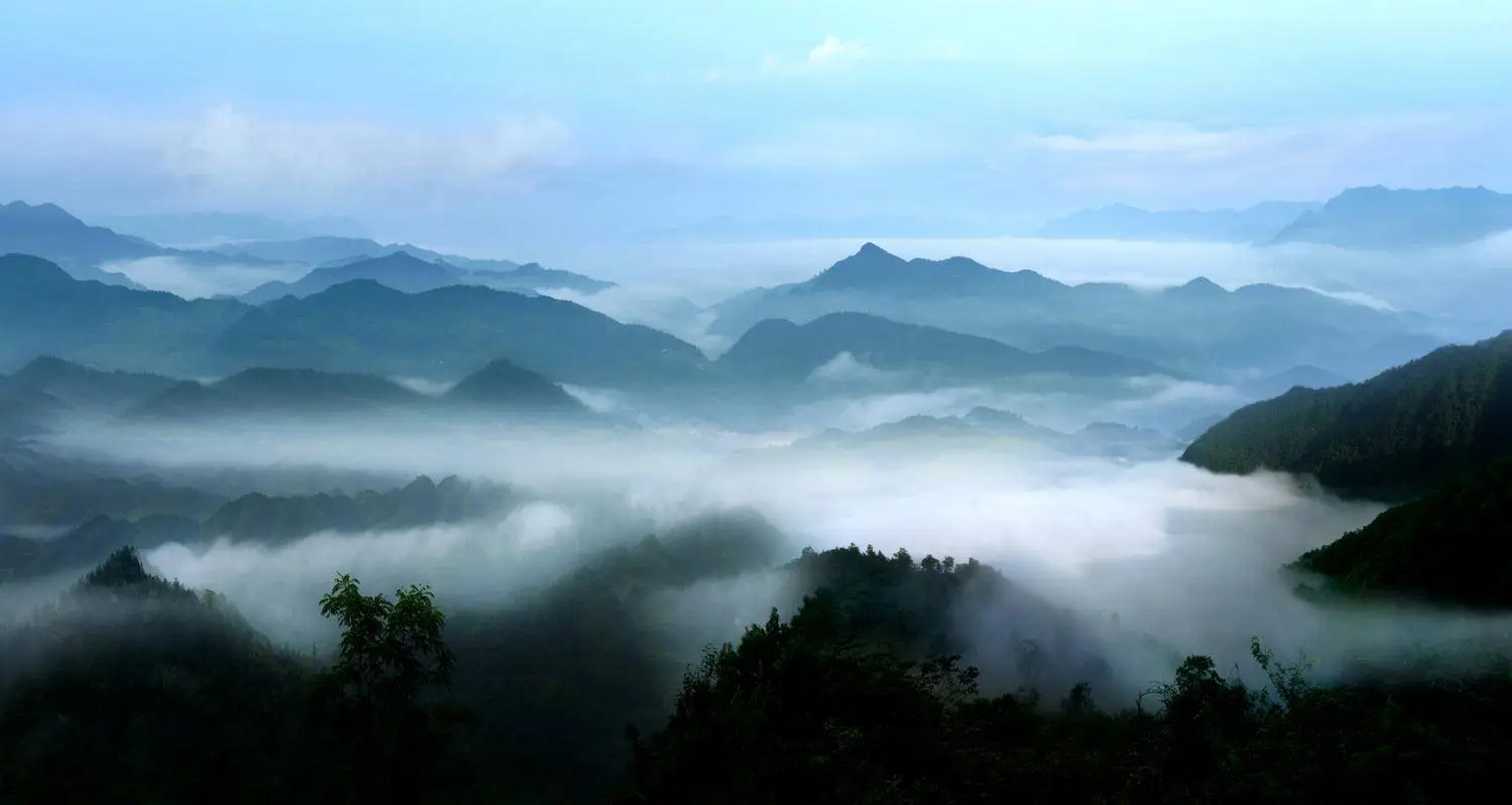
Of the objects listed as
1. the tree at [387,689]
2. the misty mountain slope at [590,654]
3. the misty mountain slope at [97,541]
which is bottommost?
the misty mountain slope at [590,654]

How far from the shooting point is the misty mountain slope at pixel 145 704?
235ft

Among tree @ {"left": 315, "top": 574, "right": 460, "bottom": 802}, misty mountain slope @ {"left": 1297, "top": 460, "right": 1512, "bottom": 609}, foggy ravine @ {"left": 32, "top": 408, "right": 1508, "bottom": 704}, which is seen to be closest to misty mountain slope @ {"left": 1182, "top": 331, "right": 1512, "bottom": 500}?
foggy ravine @ {"left": 32, "top": 408, "right": 1508, "bottom": 704}

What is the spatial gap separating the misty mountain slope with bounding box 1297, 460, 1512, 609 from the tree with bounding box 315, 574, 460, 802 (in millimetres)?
47167

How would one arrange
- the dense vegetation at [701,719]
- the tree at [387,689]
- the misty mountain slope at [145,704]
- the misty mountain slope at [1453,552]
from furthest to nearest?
the misty mountain slope at [145,704]
the misty mountain slope at [1453,552]
the tree at [387,689]
the dense vegetation at [701,719]

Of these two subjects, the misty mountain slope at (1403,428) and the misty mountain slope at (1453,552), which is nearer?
the misty mountain slope at (1453,552)

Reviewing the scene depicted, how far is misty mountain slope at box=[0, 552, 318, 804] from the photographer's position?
71750mm

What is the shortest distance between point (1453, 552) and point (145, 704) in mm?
90691

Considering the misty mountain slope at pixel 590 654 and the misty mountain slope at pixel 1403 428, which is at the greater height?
the misty mountain slope at pixel 1403 428

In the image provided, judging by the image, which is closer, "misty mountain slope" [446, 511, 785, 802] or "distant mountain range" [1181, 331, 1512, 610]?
"distant mountain range" [1181, 331, 1512, 610]

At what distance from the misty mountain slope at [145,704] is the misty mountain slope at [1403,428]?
9913cm

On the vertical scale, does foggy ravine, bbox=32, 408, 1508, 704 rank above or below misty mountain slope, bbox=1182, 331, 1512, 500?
below

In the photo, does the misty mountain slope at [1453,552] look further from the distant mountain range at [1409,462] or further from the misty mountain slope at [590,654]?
the misty mountain slope at [590,654]

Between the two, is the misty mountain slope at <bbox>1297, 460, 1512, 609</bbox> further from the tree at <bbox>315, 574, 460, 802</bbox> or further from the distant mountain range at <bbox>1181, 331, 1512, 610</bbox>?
the tree at <bbox>315, 574, 460, 802</bbox>

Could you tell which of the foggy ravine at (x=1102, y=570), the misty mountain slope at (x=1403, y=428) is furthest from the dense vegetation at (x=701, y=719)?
the misty mountain slope at (x=1403, y=428)
